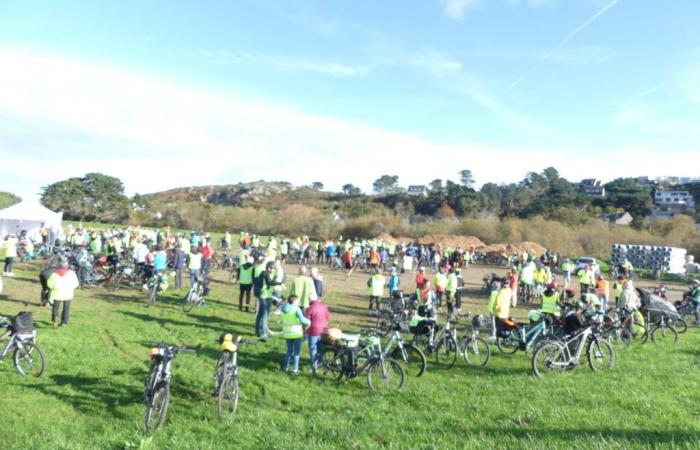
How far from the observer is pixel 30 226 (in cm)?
3256

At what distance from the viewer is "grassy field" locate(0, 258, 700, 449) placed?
5.88 meters

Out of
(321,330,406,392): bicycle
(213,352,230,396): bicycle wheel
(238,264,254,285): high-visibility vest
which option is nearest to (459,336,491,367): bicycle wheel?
(321,330,406,392): bicycle

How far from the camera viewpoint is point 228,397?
7.21 m

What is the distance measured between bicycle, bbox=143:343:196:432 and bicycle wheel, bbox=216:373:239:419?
2.38ft

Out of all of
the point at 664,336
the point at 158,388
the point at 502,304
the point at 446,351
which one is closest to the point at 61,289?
the point at 158,388

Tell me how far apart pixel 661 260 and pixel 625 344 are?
30.7 m

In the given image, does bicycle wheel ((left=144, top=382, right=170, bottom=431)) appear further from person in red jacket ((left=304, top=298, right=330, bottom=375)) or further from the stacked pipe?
the stacked pipe

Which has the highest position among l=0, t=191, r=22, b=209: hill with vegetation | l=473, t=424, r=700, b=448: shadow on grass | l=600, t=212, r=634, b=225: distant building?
l=600, t=212, r=634, b=225: distant building

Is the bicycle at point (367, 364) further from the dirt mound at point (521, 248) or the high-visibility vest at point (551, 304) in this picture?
the dirt mound at point (521, 248)

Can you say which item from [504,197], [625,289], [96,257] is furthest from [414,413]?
[504,197]

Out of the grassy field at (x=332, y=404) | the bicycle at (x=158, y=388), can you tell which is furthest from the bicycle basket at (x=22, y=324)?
the bicycle at (x=158, y=388)

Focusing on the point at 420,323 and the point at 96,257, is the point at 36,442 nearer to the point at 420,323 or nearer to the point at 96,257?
the point at 420,323

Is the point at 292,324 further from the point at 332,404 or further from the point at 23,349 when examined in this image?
the point at 23,349

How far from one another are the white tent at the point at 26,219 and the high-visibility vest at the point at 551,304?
29298mm
